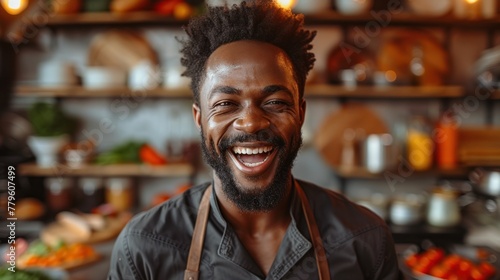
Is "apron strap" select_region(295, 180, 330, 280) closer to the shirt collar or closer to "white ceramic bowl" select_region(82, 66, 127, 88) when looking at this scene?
the shirt collar

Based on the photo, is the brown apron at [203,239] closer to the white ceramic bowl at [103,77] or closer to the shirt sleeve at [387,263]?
the shirt sleeve at [387,263]

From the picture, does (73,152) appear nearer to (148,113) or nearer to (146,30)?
(148,113)

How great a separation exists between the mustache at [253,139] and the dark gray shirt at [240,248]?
0.18 metres

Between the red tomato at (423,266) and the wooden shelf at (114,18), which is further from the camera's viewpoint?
the wooden shelf at (114,18)

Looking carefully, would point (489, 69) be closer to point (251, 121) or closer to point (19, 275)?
point (251, 121)

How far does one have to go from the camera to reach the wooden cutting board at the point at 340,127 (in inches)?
129

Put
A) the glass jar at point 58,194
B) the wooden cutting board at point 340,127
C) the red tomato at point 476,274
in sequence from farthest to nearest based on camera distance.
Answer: the wooden cutting board at point 340,127, the glass jar at point 58,194, the red tomato at point 476,274

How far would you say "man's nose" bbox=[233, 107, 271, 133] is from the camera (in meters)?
1.12

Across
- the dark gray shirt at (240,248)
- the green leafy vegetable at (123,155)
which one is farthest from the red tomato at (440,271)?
the green leafy vegetable at (123,155)

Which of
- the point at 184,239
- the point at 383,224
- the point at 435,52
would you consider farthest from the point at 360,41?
the point at 184,239

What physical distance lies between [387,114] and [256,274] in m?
2.38

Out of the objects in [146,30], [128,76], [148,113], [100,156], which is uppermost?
[146,30]

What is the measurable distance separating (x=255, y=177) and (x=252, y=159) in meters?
0.04

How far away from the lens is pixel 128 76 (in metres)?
3.16
